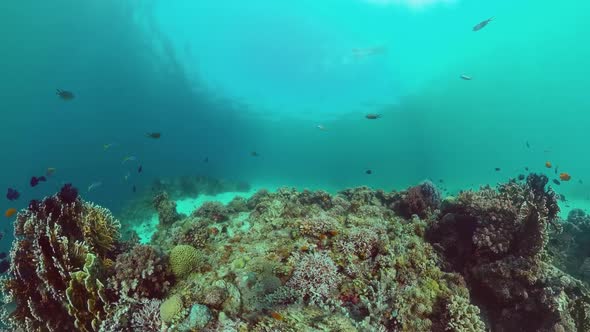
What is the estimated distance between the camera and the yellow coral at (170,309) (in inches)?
184

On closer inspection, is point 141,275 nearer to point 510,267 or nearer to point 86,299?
point 86,299

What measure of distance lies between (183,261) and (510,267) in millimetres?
7294

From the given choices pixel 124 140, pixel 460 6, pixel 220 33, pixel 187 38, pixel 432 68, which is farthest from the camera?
pixel 432 68

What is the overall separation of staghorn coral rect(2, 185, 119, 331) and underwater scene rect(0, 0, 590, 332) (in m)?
0.03

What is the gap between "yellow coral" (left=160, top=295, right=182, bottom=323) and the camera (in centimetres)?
466

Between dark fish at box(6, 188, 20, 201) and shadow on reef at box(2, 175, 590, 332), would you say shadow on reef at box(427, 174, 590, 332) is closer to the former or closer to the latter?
shadow on reef at box(2, 175, 590, 332)

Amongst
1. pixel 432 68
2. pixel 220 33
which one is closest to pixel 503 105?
pixel 432 68

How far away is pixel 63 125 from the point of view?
212 ft

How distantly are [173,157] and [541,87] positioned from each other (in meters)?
142

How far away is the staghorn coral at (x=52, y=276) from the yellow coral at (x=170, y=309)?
113cm

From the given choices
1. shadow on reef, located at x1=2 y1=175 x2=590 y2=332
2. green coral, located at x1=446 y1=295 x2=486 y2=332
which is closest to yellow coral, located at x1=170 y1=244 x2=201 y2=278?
shadow on reef, located at x1=2 y1=175 x2=590 y2=332

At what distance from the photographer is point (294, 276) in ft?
18.4

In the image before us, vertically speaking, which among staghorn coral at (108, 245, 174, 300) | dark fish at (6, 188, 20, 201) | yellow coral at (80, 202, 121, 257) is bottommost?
staghorn coral at (108, 245, 174, 300)

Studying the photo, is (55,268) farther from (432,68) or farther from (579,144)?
(579,144)
